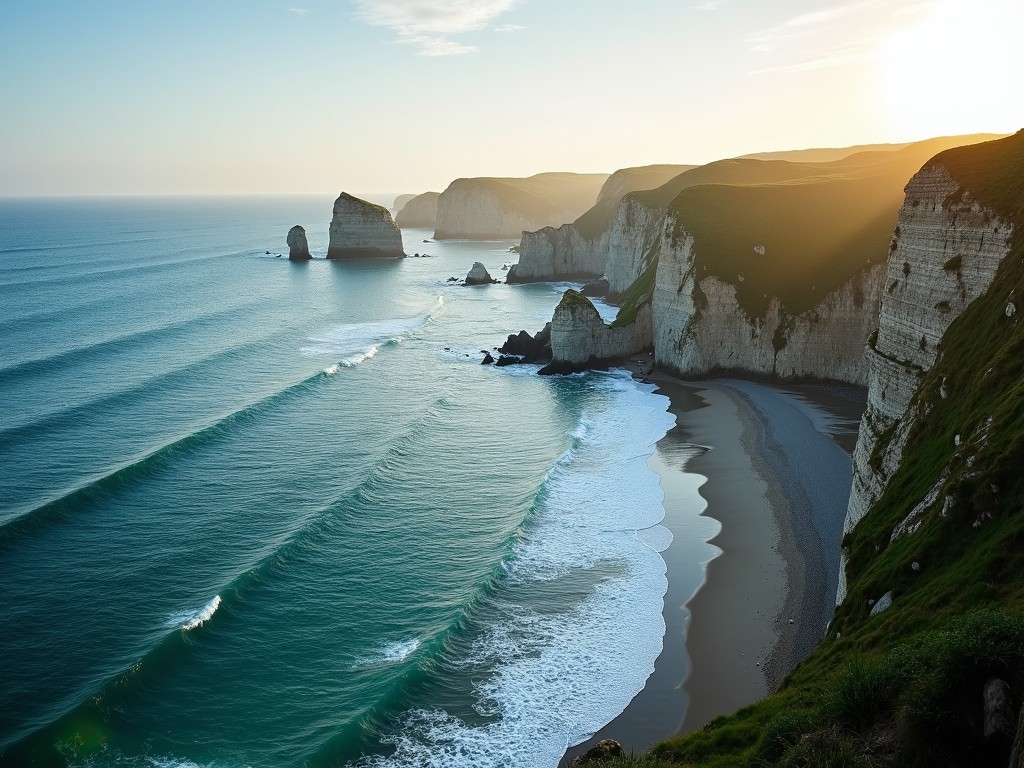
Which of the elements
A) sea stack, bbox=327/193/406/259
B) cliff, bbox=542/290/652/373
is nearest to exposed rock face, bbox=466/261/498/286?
sea stack, bbox=327/193/406/259

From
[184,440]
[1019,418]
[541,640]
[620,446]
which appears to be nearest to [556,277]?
[620,446]

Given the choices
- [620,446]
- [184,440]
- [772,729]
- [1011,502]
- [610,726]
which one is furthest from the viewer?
[620,446]

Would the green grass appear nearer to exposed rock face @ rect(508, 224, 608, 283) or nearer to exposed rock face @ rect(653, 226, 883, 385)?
exposed rock face @ rect(653, 226, 883, 385)

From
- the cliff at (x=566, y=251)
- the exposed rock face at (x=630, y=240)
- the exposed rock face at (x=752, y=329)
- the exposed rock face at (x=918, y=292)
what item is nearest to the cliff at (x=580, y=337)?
the exposed rock face at (x=752, y=329)

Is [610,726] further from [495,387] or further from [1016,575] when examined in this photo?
[495,387]

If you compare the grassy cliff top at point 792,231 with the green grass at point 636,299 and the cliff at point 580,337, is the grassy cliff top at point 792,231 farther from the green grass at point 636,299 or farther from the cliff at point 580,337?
the cliff at point 580,337
